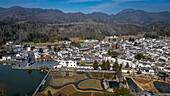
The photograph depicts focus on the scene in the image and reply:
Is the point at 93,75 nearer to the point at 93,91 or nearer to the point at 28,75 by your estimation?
the point at 93,91

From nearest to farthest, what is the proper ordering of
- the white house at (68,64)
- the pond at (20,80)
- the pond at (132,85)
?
the pond at (20,80)
the pond at (132,85)
the white house at (68,64)

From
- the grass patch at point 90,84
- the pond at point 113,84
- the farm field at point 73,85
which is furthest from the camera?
the pond at point 113,84

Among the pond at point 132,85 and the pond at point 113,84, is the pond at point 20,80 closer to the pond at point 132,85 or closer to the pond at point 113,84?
the pond at point 113,84

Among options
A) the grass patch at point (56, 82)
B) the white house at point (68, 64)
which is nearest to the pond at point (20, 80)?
the grass patch at point (56, 82)

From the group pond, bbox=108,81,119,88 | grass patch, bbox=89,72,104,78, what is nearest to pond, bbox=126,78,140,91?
pond, bbox=108,81,119,88

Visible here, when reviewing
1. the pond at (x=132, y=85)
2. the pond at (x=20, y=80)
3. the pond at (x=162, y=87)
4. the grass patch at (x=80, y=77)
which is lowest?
the pond at (x=162, y=87)
